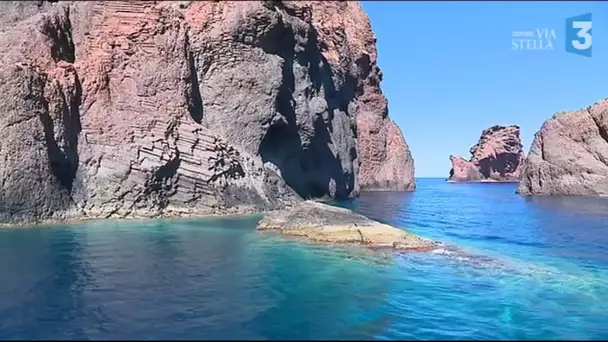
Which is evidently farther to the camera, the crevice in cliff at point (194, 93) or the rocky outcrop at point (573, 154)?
the rocky outcrop at point (573, 154)

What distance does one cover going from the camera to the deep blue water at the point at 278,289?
38.2 feet

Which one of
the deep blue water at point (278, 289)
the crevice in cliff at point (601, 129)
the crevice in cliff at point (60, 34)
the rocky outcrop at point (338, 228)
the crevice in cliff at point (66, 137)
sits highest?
the crevice in cliff at point (60, 34)

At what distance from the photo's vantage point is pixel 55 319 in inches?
469

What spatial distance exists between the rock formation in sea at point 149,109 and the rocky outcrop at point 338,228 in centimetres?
1055

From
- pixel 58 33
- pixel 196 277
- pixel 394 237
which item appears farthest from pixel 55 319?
pixel 58 33

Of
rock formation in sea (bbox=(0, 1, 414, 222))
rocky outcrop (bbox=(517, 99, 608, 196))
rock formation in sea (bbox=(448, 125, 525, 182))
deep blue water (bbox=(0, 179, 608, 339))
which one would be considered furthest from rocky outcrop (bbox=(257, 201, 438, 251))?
rock formation in sea (bbox=(448, 125, 525, 182))

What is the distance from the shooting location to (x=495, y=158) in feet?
517

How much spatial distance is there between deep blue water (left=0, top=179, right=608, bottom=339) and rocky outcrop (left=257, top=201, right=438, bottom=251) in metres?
1.46

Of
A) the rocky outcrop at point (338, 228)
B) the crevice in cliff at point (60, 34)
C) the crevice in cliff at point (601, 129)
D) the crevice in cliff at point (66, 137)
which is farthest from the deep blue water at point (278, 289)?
the crevice in cliff at point (601, 129)

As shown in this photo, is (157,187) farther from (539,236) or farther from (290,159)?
(539,236)

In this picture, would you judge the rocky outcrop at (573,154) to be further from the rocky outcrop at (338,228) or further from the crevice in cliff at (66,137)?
the crevice in cliff at (66,137)

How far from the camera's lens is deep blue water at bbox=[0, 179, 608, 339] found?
11.6 meters

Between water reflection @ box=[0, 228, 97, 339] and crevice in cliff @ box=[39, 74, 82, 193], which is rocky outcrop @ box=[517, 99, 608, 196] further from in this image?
water reflection @ box=[0, 228, 97, 339]

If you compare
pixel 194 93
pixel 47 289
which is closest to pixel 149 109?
pixel 194 93
